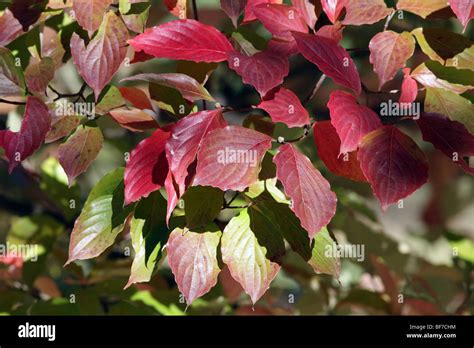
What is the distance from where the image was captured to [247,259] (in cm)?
84

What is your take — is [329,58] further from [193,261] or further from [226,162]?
[193,261]

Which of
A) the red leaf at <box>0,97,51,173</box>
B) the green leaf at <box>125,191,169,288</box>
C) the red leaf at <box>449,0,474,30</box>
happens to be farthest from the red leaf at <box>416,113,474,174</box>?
the red leaf at <box>0,97,51,173</box>

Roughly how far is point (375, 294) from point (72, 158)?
750 mm

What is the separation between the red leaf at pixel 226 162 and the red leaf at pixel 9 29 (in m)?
0.36

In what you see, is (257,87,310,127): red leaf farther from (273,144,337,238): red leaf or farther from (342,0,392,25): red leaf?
(342,0,392,25): red leaf

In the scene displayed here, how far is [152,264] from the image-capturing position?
0.89 meters

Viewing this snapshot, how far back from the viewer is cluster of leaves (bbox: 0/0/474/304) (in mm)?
792

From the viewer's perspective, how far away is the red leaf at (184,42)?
85cm

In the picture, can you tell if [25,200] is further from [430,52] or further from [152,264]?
[430,52]

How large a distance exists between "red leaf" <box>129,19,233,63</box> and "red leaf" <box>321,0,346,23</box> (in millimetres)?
148

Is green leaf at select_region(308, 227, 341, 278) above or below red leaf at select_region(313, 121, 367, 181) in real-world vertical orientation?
below
